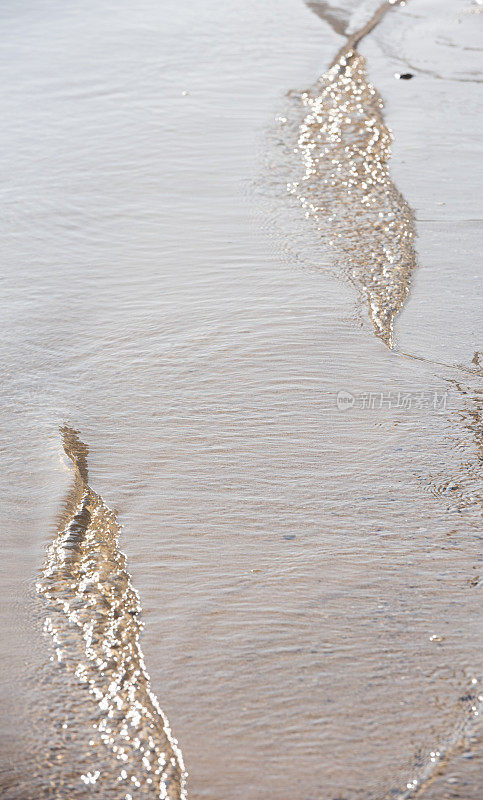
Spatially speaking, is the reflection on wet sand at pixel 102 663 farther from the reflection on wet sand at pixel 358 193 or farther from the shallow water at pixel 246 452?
the reflection on wet sand at pixel 358 193

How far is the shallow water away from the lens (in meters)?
1.90

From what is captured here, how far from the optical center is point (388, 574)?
229 centimetres

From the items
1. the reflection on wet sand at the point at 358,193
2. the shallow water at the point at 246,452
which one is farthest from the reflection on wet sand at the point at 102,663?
the reflection on wet sand at the point at 358,193

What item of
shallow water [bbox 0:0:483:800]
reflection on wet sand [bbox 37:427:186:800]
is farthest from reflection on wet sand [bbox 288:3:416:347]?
reflection on wet sand [bbox 37:427:186:800]

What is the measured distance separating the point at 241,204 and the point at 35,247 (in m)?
1.30

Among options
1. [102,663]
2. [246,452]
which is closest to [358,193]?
[246,452]

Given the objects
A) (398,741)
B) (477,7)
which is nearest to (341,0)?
(477,7)

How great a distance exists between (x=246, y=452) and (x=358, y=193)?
2.81 meters

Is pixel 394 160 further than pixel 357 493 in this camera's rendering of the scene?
Yes

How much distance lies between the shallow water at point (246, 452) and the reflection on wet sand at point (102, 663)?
2 centimetres

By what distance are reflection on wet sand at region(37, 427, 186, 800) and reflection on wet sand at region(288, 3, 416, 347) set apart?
5.54 ft

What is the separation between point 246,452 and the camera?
285 cm

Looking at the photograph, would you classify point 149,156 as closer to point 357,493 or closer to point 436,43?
point 357,493

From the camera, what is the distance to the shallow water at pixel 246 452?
6.23 ft
